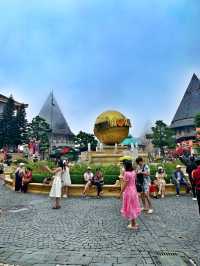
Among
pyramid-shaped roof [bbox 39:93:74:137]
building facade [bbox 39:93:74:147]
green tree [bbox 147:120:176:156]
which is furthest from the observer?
pyramid-shaped roof [bbox 39:93:74:137]

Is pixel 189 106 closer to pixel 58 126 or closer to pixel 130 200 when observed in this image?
pixel 58 126

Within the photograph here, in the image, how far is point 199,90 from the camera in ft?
239

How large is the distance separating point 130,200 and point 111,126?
21.5 metres

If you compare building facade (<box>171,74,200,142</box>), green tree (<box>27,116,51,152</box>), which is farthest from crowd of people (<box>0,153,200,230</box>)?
→ building facade (<box>171,74,200,142</box>)

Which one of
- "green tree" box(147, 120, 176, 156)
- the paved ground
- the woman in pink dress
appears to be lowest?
the paved ground

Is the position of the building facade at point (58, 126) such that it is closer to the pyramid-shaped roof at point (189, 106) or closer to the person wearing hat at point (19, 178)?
the pyramid-shaped roof at point (189, 106)

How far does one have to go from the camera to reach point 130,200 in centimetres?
760

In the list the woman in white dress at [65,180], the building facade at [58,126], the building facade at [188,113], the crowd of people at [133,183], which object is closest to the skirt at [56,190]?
the crowd of people at [133,183]

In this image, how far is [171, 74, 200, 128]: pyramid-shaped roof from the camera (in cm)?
6975

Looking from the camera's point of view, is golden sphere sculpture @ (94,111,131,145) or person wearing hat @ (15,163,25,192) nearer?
person wearing hat @ (15,163,25,192)

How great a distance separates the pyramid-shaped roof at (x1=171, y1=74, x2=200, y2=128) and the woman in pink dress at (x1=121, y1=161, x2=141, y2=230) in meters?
62.1

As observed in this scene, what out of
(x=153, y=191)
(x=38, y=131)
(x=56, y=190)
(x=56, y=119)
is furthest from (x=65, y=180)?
(x=56, y=119)

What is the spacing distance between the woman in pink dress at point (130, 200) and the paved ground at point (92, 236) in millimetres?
274

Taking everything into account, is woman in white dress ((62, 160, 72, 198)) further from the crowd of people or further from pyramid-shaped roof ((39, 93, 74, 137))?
pyramid-shaped roof ((39, 93, 74, 137))
